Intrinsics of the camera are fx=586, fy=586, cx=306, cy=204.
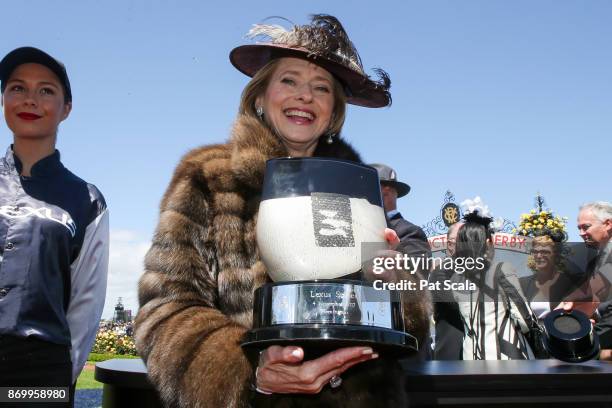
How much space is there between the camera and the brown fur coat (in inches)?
58.7

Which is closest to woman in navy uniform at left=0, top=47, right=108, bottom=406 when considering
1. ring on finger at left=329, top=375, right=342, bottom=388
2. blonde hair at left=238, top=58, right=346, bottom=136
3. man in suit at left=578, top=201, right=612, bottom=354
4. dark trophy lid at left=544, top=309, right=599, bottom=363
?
blonde hair at left=238, top=58, right=346, bottom=136

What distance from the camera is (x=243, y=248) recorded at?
173 centimetres

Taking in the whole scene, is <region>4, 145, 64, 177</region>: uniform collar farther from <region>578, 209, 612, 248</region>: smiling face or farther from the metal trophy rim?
<region>578, 209, 612, 248</region>: smiling face

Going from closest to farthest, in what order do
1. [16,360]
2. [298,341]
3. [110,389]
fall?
[298,341] → [16,360] → [110,389]

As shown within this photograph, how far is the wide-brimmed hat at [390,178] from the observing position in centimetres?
481

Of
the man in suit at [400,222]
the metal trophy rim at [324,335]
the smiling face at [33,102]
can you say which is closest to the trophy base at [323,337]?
the metal trophy rim at [324,335]

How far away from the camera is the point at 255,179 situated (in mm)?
1805

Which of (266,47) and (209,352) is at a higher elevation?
(266,47)

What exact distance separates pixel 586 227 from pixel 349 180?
352 cm

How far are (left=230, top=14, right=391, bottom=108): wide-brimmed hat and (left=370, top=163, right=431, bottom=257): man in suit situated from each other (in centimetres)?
114

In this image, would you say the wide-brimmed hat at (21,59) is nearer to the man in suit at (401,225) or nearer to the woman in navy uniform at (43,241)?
the woman in navy uniform at (43,241)

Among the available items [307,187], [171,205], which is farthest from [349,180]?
[171,205]

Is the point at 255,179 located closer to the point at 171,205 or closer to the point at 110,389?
the point at 171,205

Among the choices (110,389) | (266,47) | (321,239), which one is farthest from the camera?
(110,389)
